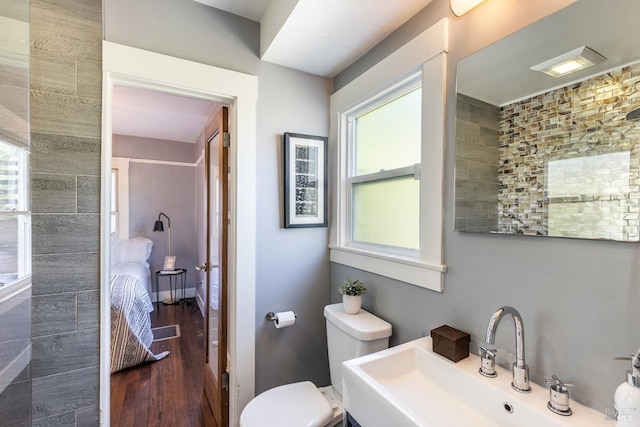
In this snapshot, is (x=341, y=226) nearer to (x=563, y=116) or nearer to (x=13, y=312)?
(x=563, y=116)

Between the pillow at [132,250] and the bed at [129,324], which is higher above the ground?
the pillow at [132,250]

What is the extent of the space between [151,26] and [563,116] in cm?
175

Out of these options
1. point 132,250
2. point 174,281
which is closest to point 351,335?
point 132,250

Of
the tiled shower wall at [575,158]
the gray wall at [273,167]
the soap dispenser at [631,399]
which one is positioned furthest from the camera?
the gray wall at [273,167]

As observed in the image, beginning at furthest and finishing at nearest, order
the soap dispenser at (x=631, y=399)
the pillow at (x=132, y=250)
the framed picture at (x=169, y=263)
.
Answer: the framed picture at (x=169, y=263), the pillow at (x=132, y=250), the soap dispenser at (x=631, y=399)

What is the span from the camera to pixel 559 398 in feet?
2.45

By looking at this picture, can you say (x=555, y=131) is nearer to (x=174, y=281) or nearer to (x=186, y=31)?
(x=186, y=31)

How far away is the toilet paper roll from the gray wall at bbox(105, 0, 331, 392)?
0.06 meters

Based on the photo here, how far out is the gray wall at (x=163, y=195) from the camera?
4.06 m

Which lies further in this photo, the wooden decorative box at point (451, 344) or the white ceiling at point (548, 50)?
the wooden decorative box at point (451, 344)

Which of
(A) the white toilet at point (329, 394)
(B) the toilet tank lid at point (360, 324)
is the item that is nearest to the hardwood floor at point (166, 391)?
(A) the white toilet at point (329, 394)

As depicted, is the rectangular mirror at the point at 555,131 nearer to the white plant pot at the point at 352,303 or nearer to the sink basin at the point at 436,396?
the sink basin at the point at 436,396

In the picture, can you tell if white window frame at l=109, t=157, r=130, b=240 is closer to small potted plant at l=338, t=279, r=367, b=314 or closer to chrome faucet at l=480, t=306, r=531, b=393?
small potted plant at l=338, t=279, r=367, b=314

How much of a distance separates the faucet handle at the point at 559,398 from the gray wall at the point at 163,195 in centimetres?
444
